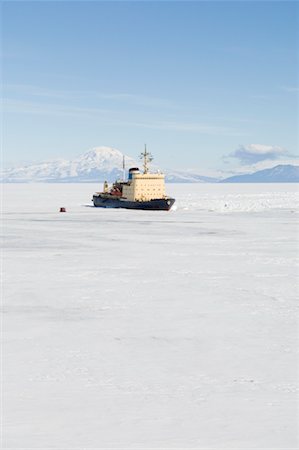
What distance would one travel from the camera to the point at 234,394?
851 centimetres

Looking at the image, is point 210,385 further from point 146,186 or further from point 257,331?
point 146,186

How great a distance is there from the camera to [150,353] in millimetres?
10594

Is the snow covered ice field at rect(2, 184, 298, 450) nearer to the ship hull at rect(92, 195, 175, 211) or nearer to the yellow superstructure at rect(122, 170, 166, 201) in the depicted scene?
the ship hull at rect(92, 195, 175, 211)

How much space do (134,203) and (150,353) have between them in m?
57.0

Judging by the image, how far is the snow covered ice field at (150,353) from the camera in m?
7.38

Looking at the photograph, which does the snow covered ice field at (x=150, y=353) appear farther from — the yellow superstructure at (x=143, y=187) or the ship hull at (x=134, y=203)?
the yellow superstructure at (x=143, y=187)

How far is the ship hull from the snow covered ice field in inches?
1592

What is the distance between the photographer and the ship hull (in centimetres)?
6381

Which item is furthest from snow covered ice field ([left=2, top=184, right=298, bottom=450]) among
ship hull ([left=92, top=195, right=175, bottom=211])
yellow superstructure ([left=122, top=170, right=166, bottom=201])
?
yellow superstructure ([left=122, top=170, right=166, bottom=201])

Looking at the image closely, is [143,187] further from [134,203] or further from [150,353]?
[150,353]

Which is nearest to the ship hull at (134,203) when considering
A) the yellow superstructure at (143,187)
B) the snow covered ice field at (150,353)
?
the yellow superstructure at (143,187)

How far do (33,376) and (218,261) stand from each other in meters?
14.3

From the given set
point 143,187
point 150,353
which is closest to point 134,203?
point 143,187

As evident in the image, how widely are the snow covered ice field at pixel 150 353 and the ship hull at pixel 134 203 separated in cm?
4045
